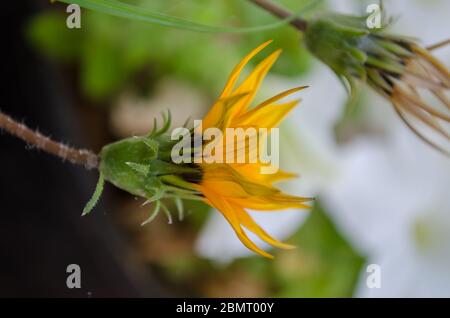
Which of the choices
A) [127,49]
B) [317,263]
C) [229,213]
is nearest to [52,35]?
[127,49]

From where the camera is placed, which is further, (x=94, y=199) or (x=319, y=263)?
(x=319, y=263)

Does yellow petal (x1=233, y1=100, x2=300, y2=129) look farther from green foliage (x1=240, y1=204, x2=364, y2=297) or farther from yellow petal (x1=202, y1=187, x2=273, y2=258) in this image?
green foliage (x1=240, y1=204, x2=364, y2=297)

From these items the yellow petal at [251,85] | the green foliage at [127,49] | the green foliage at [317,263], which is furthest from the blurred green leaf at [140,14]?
the green foliage at [317,263]

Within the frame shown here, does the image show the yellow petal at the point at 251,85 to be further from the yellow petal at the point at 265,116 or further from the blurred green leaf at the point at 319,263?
the blurred green leaf at the point at 319,263

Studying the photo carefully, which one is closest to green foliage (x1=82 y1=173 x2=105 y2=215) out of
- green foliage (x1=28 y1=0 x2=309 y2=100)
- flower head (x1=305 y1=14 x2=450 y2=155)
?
flower head (x1=305 y1=14 x2=450 y2=155)

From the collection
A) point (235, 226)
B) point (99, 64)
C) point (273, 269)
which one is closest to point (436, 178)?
point (273, 269)

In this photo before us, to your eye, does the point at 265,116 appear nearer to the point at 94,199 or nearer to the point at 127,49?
the point at 94,199
